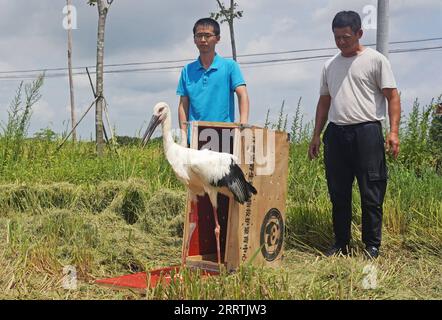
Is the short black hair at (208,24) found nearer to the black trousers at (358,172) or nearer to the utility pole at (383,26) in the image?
the black trousers at (358,172)

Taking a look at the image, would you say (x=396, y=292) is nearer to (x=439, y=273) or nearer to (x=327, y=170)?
(x=439, y=273)

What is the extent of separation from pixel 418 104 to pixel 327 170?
335cm

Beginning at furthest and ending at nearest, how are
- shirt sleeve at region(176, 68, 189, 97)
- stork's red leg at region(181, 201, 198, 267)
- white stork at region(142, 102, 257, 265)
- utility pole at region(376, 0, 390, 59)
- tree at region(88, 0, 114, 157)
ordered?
tree at region(88, 0, 114, 157) → utility pole at region(376, 0, 390, 59) → shirt sleeve at region(176, 68, 189, 97) → stork's red leg at region(181, 201, 198, 267) → white stork at region(142, 102, 257, 265)

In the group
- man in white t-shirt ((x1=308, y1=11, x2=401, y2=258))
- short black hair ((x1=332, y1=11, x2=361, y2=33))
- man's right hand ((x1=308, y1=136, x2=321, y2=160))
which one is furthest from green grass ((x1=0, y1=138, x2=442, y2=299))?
short black hair ((x1=332, y1=11, x2=361, y2=33))

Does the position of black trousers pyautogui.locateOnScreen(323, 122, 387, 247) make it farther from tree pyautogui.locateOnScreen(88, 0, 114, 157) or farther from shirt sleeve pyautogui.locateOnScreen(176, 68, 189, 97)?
tree pyautogui.locateOnScreen(88, 0, 114, 157)

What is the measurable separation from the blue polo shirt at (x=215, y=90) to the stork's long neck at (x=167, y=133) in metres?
0.33

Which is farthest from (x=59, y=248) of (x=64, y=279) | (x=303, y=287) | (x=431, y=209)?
(x=431, y=209)

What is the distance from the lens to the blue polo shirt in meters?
4.57

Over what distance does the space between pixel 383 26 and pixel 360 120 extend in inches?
131

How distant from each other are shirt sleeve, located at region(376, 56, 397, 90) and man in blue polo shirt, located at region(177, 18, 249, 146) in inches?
40.6

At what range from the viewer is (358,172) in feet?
15.5

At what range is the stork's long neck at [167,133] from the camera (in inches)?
167

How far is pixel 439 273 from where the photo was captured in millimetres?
4645
